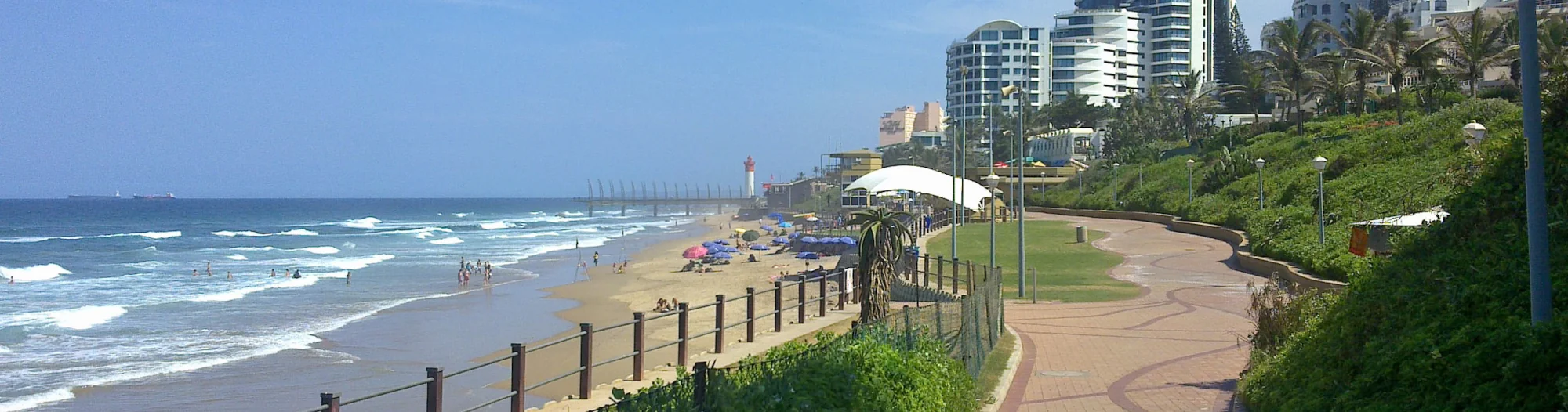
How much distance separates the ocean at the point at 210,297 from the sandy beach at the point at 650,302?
155 centimetres

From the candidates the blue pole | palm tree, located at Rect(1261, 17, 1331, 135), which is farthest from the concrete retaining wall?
palm tree, located at Rect(1261, 17, 1331, 135)

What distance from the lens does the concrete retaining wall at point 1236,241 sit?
2092 centimetres

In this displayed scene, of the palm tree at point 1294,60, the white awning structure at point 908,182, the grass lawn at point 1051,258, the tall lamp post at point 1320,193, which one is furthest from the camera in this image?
Result: the palm tree at point 1294,60

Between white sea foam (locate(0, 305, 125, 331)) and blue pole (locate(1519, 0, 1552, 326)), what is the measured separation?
29744mm

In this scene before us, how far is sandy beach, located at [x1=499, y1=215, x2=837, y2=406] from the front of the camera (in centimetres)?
2158

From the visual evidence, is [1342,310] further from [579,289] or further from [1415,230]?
[579,289]

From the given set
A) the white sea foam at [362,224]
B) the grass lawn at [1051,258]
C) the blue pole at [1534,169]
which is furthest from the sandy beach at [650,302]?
the white sea foam at [362,224]

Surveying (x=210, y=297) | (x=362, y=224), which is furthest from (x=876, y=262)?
(x=362, y=224)

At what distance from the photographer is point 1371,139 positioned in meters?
37.3

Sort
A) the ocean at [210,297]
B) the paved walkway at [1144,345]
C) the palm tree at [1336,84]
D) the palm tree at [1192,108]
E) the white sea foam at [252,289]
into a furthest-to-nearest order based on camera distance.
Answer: the palm tree at [1192,108]
the palm tree at [1336,84]
the white sea foam at [252,289]
the ocean at [210,297]
the paved walkway at [1144,345]

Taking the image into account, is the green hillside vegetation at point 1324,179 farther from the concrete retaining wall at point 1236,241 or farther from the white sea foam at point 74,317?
the white sea foam at point 74,317

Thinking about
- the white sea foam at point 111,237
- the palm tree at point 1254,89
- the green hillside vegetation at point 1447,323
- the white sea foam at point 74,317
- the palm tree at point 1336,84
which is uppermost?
the palm tree at point 1254,89

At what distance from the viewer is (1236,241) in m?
31.7

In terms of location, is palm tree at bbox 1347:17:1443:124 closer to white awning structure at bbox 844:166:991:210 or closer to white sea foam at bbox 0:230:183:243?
white awning structure at bbox 844:166:991:210
